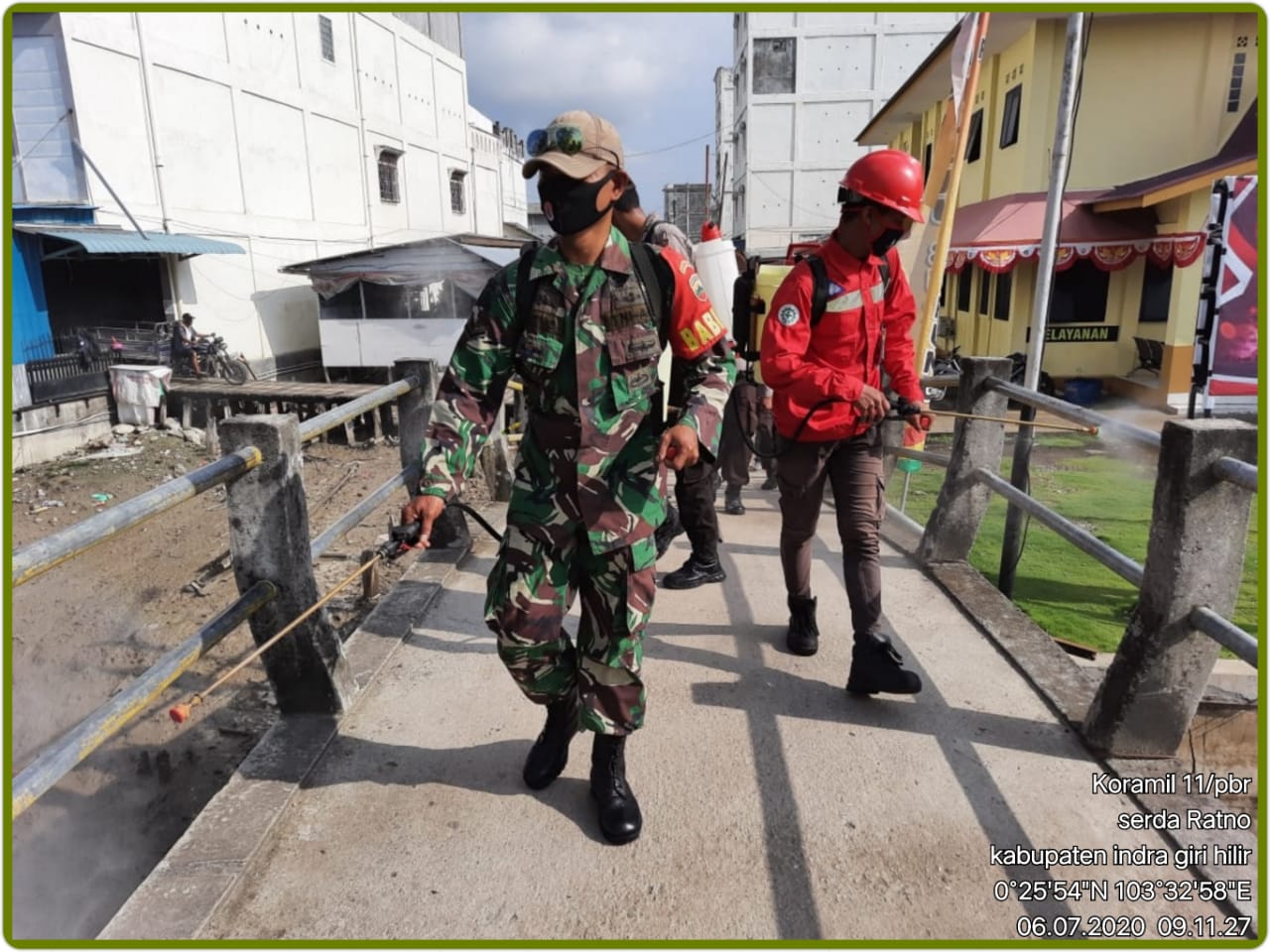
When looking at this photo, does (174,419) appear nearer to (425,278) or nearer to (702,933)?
(425,278)

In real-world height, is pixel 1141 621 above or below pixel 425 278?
below

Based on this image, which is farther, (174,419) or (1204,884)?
(174,419)

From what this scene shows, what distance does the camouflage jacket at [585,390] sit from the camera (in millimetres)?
2252

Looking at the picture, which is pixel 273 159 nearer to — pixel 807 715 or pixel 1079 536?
pixel 807 715

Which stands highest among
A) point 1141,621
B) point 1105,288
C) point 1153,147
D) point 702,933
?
point 1153,147

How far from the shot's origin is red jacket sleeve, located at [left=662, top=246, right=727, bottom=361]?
236 cm

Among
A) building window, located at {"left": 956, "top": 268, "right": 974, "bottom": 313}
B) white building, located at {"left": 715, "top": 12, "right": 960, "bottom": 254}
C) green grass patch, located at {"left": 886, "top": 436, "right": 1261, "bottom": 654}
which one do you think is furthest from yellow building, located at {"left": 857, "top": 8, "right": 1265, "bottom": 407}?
white building, located at {"left": 715, "top": 12, "right": 960, "bottom": 254}

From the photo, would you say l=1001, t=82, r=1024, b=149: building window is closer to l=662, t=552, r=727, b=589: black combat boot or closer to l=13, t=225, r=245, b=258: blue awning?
l=662, t=552, r=727, b=589: black combat boot

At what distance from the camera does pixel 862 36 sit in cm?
3350

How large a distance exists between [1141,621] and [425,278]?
1758 centimetres

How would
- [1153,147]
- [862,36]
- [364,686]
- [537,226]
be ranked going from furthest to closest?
1. [537,226]
2. [862,36]
3. [1153,147]
4. [364,686]

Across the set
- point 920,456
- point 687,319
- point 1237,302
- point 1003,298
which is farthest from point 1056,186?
point 1003,298

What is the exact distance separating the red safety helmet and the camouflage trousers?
4.73 ft

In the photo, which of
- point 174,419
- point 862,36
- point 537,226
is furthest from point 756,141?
point 174,419
